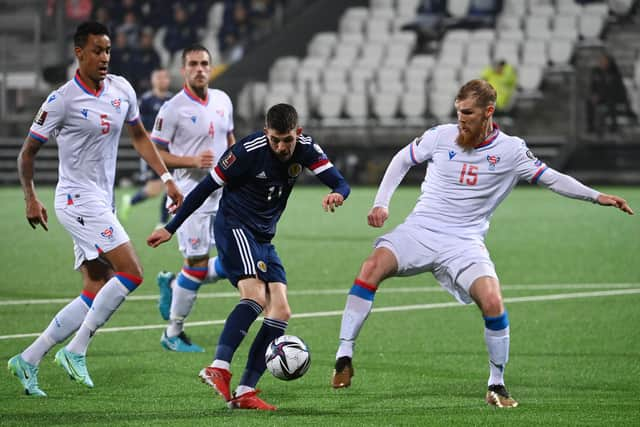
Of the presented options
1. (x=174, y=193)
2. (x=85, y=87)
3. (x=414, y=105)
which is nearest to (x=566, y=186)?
(x=174, y=193)

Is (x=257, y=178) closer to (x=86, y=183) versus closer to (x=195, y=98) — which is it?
(x=86, y=183)

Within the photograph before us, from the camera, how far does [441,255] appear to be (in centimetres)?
724

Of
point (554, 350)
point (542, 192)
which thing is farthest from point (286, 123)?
point (542, 192)

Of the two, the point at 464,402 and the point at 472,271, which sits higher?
the point at 472,271

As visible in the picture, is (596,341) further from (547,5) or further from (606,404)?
(547,5)

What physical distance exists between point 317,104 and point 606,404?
2302cm

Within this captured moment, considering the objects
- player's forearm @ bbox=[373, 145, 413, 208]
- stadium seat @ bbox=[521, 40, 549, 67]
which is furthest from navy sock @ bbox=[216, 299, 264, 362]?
stadium seat @ bbox=[521, 40, 549, 67]

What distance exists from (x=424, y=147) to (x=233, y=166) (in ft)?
4.06

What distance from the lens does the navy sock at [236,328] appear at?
675 cm

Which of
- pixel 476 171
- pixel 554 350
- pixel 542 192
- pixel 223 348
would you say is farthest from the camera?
pixel 542 192

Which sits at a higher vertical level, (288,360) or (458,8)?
(458,8)

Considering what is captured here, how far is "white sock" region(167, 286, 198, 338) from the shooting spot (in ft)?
29.5

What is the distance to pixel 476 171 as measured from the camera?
7273 mm

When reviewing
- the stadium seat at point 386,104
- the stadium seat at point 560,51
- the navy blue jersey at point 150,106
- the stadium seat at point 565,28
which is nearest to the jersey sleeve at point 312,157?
the navy blue jersey at point 150,106
